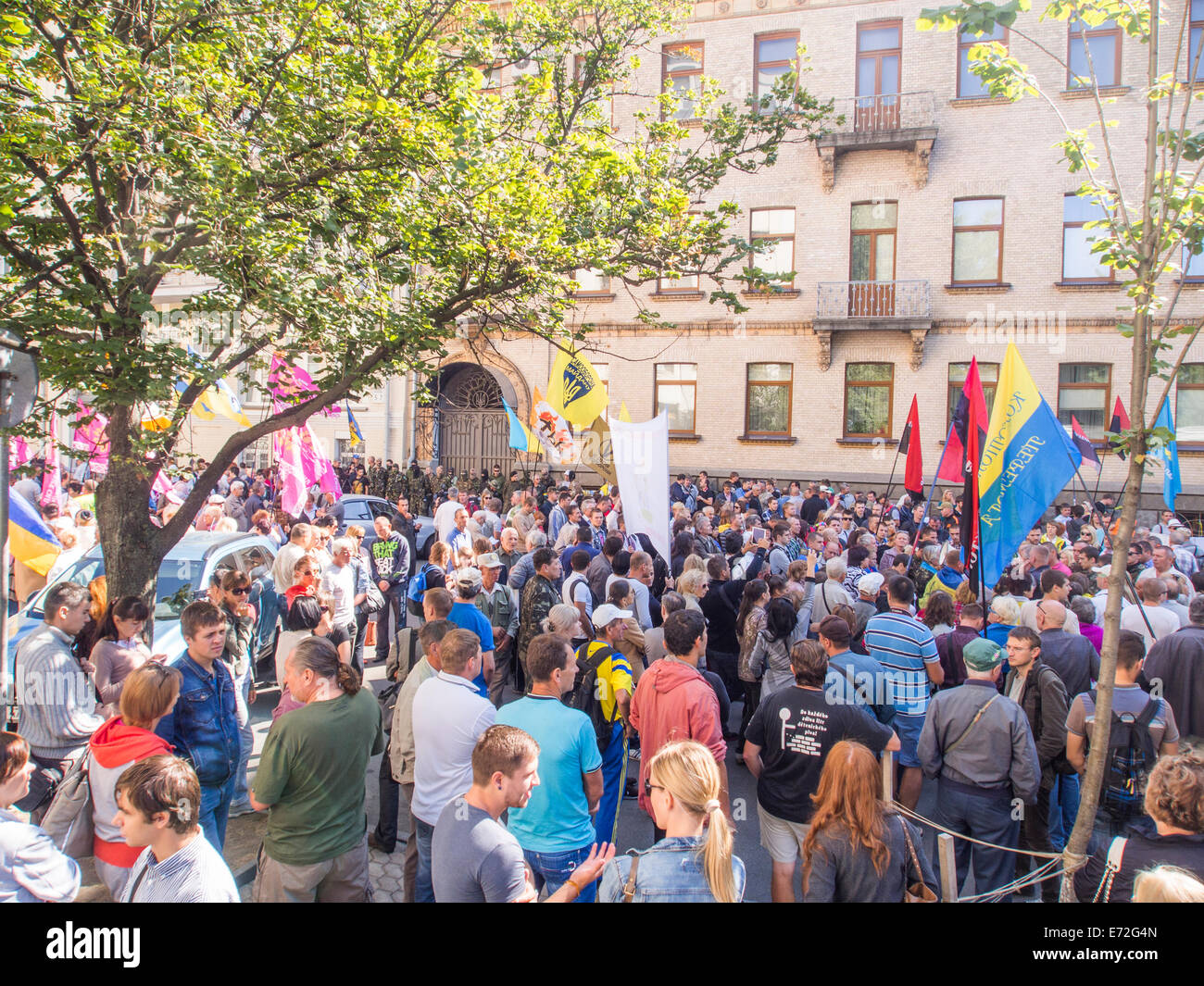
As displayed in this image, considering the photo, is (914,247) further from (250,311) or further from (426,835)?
(426,835)

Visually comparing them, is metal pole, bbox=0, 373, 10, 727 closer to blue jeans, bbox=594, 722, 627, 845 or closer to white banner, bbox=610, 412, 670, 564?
blue jeans, bbox=594, 722, 627, 845

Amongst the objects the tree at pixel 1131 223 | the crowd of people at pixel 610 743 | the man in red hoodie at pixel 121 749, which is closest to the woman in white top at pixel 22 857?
the crowd of people at pixel 610 743

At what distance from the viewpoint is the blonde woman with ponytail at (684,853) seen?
2.50 m

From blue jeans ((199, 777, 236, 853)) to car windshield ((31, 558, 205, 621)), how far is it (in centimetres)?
285

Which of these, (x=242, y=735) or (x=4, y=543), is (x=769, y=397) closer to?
(x=242, y=735)

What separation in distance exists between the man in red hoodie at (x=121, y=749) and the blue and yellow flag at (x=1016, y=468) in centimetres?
572

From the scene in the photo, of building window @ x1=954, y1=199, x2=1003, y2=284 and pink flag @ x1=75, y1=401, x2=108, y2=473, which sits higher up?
building window @ x1=954, y1=199, x2=1003, y2=284

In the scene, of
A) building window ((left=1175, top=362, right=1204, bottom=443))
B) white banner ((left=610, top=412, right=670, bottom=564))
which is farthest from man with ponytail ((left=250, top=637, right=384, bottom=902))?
building window ((left=1175, top=362, right=1204, bottom=443))

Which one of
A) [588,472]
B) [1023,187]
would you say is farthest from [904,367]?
[588,472]

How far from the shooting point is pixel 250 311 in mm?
5625

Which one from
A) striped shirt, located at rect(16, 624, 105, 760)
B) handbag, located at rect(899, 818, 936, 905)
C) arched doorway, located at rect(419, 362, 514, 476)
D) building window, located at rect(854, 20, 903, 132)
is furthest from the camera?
arched doorway, located at rect(419, 362, 514, 476)

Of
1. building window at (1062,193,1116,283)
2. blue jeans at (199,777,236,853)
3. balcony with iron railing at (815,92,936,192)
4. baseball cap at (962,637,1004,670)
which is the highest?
balcony with iron railing at (815,92,936,192)

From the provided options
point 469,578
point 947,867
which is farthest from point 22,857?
point 469,578

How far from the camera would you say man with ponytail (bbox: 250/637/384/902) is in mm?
3473
